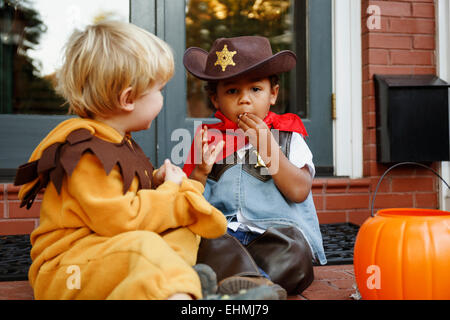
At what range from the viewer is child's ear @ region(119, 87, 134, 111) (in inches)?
58.0

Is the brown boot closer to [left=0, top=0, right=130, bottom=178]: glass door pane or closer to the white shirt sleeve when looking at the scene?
the white shirt sleeve

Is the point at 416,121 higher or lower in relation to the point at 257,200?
higher

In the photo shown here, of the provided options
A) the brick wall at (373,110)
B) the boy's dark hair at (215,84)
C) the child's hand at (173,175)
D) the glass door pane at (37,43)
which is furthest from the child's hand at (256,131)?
the glass door pane at (37,43)

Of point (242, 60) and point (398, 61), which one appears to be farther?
point (398, 61)

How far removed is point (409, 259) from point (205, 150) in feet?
2.96

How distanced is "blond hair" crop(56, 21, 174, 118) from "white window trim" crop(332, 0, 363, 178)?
2081 mm

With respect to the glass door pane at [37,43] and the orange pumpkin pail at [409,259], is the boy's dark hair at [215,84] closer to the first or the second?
the orange pumpkin pail at [409,259]

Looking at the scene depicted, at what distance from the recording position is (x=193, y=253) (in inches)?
60.8

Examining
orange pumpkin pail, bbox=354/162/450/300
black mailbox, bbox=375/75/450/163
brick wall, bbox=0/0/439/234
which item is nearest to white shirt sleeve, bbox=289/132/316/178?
orange pumpkin pail, bbox=354/162/450/300

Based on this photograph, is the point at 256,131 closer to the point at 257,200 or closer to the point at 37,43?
the point at 257,200

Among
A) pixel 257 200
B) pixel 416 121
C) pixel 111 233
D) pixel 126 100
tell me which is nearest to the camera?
pixel 111 233

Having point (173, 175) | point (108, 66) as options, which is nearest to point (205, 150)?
point (173, 175)

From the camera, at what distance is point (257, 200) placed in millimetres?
1961
